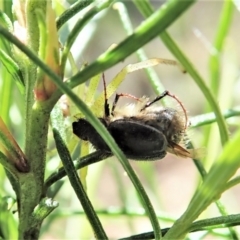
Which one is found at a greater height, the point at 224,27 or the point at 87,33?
the point at 87,33

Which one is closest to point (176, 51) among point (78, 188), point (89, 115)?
point (89, 115)

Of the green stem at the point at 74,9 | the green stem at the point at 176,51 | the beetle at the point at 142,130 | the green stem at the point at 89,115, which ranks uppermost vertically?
the green stem at the point at 74,9

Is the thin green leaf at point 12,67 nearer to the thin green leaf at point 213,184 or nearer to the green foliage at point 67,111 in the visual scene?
the green foliage at point 67,111

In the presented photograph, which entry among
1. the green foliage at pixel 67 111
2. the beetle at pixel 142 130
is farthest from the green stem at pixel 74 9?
the beetle at pixel 142 130

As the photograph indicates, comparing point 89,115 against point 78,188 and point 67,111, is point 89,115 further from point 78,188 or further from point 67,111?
point 67,111

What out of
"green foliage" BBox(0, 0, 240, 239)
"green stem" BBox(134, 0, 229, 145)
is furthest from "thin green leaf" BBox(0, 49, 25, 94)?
"green stem" BBox(134, 0, 229, 145)

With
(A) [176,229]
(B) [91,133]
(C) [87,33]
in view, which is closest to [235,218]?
(A) [176,229]

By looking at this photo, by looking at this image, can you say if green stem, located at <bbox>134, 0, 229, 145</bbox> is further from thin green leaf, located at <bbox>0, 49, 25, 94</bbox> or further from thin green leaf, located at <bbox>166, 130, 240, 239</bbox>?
thin green leaf, located at <bbox>0, 49, 25, 94</bbox>

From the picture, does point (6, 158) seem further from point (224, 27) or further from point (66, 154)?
point (224, 27)
